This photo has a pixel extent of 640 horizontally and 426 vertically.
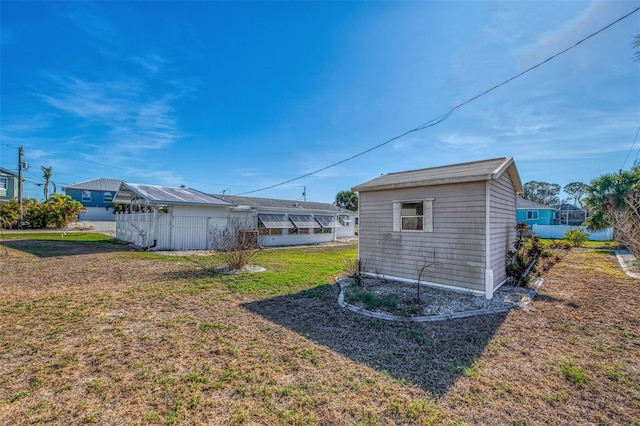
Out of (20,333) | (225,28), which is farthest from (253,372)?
(225,28)

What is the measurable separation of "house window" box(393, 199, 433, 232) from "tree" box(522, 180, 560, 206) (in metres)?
55.8

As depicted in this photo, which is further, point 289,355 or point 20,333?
point 20,333

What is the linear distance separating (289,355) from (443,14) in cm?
931

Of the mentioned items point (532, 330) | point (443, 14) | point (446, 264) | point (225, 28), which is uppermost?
point (225, 28)

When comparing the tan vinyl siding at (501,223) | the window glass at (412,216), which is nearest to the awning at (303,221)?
the window glass at (412,216)

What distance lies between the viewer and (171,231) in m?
13.8

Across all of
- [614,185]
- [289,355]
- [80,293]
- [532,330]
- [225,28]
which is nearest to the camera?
[289,355]

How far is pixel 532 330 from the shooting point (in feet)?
14.1

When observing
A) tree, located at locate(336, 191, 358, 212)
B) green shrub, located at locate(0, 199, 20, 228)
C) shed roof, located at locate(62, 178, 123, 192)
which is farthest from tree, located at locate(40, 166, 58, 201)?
tree, located at locate(336, 191, 358, 212)

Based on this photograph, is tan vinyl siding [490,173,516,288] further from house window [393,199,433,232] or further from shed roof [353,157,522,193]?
house window [393,199,433,232]

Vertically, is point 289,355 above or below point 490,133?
below

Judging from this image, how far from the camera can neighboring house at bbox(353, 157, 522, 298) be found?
6094 millimetres

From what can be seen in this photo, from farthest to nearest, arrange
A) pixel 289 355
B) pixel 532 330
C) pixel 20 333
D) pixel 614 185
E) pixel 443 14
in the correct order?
pixel 614 185 < pixel 443 14 < pixel 532 330 < pixel 20 333 < pixel 289 355

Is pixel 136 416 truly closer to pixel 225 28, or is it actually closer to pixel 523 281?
pixel 523 281
